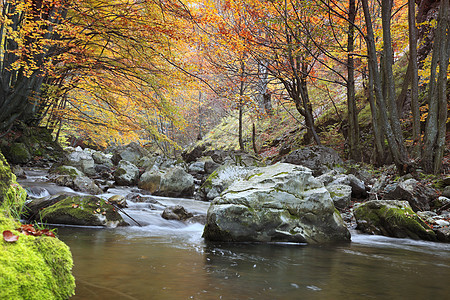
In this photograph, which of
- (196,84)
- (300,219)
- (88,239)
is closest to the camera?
(88,239)

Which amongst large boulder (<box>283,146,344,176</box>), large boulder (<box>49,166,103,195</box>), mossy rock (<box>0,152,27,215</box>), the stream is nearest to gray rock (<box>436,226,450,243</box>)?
the stream

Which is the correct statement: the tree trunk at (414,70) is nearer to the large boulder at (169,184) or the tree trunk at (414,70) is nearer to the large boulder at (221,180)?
the large boulder at (221,180)

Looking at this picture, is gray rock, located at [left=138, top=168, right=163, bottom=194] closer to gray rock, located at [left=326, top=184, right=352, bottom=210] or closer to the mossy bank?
gray rock, located at [left=326, top=184, right=352, bottom=210]

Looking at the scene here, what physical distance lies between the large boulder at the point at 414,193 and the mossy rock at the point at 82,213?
17.7ft

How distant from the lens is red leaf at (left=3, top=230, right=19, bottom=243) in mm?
1541

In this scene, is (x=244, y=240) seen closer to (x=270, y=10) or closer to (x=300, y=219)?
(x=300, y=219)

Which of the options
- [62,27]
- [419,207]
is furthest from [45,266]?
[62,27]

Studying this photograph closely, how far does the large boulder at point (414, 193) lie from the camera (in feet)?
19.7

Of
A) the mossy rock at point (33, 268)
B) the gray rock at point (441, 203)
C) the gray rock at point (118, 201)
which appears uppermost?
the gray rock at point (441, 203)

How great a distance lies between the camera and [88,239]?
4141 millimetres

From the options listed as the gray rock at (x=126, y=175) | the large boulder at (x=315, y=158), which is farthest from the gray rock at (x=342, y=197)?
the gray rock at (x=126, y=175)

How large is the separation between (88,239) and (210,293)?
96.8 inches

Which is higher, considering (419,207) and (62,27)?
(62,27)

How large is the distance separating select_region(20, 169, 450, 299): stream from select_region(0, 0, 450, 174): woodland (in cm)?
426
